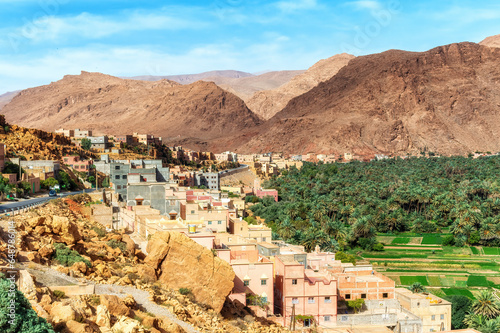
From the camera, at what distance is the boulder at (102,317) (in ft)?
43.6

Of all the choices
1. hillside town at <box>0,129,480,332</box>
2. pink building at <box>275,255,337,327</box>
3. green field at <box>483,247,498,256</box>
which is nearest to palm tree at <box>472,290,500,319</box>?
hillside town at <box>0,129,480,332</box>

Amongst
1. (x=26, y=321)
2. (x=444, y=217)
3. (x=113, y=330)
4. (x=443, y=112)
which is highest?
(x=443, y=112)

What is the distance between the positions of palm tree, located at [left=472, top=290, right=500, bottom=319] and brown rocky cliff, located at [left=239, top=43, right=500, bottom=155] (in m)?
126

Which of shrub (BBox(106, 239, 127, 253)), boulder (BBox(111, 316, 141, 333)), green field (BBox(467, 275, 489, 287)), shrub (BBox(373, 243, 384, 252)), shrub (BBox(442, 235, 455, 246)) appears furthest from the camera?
shrub (BBox(442, 235, 455, 246))

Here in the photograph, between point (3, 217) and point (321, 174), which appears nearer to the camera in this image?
point (3, 217)

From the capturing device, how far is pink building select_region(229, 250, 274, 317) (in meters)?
22.6

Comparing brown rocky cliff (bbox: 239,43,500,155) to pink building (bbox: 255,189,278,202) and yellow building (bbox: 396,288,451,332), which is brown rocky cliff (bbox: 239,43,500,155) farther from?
yellow building (bbox: 396,288,451,332)

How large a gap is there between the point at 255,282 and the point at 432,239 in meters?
40.8

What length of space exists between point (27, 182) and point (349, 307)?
22.5 m

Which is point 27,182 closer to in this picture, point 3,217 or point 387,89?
point 3,217

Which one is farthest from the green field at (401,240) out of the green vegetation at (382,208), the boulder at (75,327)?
the boulder at (75,327)

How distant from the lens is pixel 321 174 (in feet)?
333

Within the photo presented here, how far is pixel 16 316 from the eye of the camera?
1085 cm

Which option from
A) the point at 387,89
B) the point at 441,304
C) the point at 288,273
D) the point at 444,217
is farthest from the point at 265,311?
the point at 387,89
